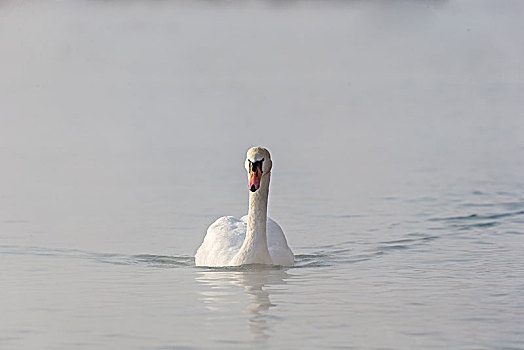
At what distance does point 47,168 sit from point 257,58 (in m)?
31.2

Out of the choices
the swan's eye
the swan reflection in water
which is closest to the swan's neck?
the swan reflection in water

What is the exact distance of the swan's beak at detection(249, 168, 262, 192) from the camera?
1309 cm

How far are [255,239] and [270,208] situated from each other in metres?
4.18

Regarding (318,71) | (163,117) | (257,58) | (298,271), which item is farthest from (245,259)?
(257,58)

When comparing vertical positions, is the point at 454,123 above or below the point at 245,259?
above

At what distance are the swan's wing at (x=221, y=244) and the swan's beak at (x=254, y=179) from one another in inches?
28.3

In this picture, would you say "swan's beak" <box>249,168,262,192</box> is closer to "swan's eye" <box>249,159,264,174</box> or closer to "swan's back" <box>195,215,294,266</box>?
"swan's eye" <box>249,159,264,174</box>

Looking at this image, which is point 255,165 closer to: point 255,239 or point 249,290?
point 255,239

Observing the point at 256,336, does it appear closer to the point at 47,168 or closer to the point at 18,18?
the point at 47,168

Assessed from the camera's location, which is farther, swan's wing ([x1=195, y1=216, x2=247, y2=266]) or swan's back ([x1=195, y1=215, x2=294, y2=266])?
swan's wing ([x1=195, y1=216, x2=247, y2=266])

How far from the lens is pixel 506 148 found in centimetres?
2488

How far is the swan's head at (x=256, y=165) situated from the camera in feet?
43.2

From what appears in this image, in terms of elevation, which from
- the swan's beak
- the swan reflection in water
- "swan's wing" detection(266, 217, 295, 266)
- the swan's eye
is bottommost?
the swan reflection in water

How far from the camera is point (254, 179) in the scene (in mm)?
13188
